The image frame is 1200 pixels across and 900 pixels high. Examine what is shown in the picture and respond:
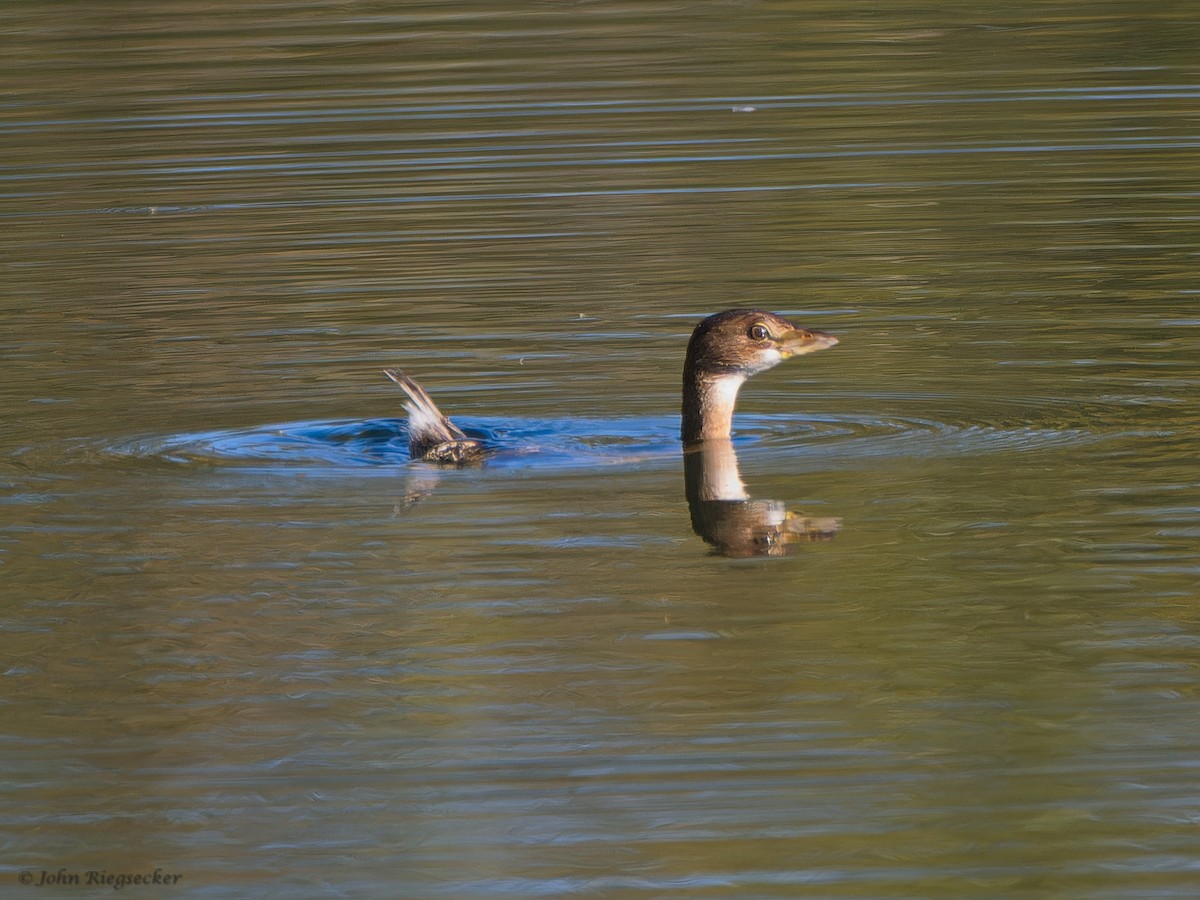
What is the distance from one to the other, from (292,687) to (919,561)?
2090mm

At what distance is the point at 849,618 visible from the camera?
6672 millimetres

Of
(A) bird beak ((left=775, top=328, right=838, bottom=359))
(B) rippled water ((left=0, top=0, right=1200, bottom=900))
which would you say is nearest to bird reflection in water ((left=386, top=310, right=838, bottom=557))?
(A) bird beak ((left=775, top=328, right=838, bottom=359))

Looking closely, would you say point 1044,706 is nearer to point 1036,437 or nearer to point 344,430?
point 1036,437

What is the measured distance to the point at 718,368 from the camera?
9.12 m

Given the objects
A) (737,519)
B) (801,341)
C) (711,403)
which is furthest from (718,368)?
(737,519)

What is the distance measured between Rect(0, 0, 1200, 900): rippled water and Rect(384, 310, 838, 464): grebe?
217 millimetres

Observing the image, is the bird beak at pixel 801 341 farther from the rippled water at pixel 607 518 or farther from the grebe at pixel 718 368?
the rippled water at pixel 607 518

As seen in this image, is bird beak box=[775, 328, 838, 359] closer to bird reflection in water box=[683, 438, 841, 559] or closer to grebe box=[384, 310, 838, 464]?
grebe box=[384, 310, 838, 464]

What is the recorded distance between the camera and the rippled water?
5363 millimetres

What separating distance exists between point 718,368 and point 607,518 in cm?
133

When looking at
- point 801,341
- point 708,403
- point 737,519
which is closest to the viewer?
point 737,519

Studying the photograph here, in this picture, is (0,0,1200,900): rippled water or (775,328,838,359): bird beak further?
(775,328,838,359): bird beak

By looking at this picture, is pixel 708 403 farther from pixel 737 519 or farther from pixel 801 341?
pixel 737 519

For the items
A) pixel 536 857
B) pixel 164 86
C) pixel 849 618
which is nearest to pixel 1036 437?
pixel 849 618
